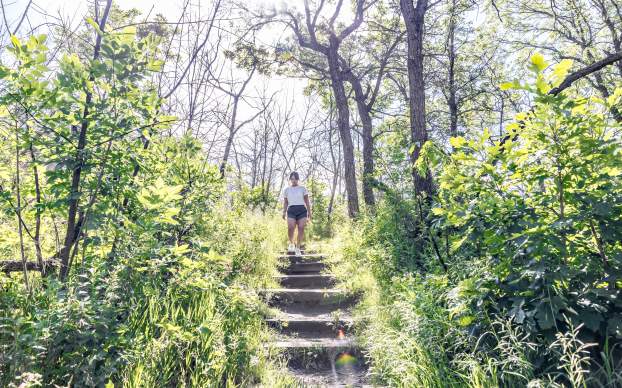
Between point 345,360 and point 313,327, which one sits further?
point 313,327

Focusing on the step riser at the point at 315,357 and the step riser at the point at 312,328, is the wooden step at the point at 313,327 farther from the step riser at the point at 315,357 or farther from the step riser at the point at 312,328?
the step riser at the point at 315,357

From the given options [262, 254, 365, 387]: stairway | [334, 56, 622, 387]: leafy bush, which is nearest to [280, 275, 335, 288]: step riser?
[262, 254, 365, 387]: stairway

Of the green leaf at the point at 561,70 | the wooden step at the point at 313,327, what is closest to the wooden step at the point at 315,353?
the wooden step at the point at 313,327

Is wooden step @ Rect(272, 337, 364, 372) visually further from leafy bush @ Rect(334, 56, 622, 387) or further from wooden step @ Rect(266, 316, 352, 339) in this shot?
leafy bush @ Rect(334, 56, 622, 387)

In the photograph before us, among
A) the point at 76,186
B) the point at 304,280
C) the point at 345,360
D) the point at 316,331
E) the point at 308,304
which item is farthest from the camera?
the point at 304,280

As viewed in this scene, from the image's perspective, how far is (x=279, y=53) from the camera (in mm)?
9984

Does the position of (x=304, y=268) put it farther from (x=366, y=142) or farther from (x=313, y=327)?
(x=366, y=142)

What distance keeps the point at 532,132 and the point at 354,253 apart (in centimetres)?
451

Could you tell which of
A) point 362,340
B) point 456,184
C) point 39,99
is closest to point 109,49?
point 39,99

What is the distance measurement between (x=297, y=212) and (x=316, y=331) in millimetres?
3468

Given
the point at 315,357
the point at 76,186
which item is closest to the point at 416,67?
the point at 315,357

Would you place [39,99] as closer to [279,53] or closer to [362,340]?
[362,340]

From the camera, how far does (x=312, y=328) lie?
446cm

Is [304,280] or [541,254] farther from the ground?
[541,254]
